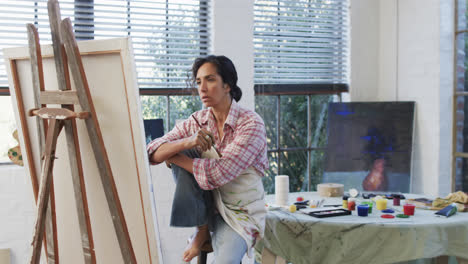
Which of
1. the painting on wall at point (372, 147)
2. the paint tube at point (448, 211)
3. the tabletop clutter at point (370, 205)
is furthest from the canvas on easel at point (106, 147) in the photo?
the painting on wall at point (372, 147)

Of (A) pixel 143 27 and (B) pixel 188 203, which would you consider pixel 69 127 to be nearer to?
(B) pixel 188 203

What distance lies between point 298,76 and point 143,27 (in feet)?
4.19

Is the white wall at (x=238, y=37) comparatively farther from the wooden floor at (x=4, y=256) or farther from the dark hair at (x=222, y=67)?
the wooden floor at (x=4, y=256)

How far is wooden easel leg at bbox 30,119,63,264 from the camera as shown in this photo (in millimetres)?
1883

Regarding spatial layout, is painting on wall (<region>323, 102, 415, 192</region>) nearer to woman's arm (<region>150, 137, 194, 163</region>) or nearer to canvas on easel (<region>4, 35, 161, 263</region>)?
woman's arm (<region>150, 137, 194, 163</region>)

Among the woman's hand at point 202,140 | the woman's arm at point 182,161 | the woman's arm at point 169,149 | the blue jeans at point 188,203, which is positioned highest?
the woman's hand at point 202,140

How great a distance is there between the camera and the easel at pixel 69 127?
1865mm

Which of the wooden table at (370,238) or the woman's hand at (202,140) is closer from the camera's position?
the woman's hand at (202,140)

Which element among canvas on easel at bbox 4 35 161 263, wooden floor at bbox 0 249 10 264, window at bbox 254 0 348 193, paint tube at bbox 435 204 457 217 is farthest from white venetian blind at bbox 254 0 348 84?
wooden floor at bbox 0 249 10 264

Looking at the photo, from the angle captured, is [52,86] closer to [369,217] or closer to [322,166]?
[369,217]

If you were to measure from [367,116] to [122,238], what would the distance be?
241 cm

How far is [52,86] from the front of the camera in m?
2.04

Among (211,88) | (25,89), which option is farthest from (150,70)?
(25,89)

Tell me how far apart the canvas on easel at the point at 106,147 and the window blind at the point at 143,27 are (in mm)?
1179
